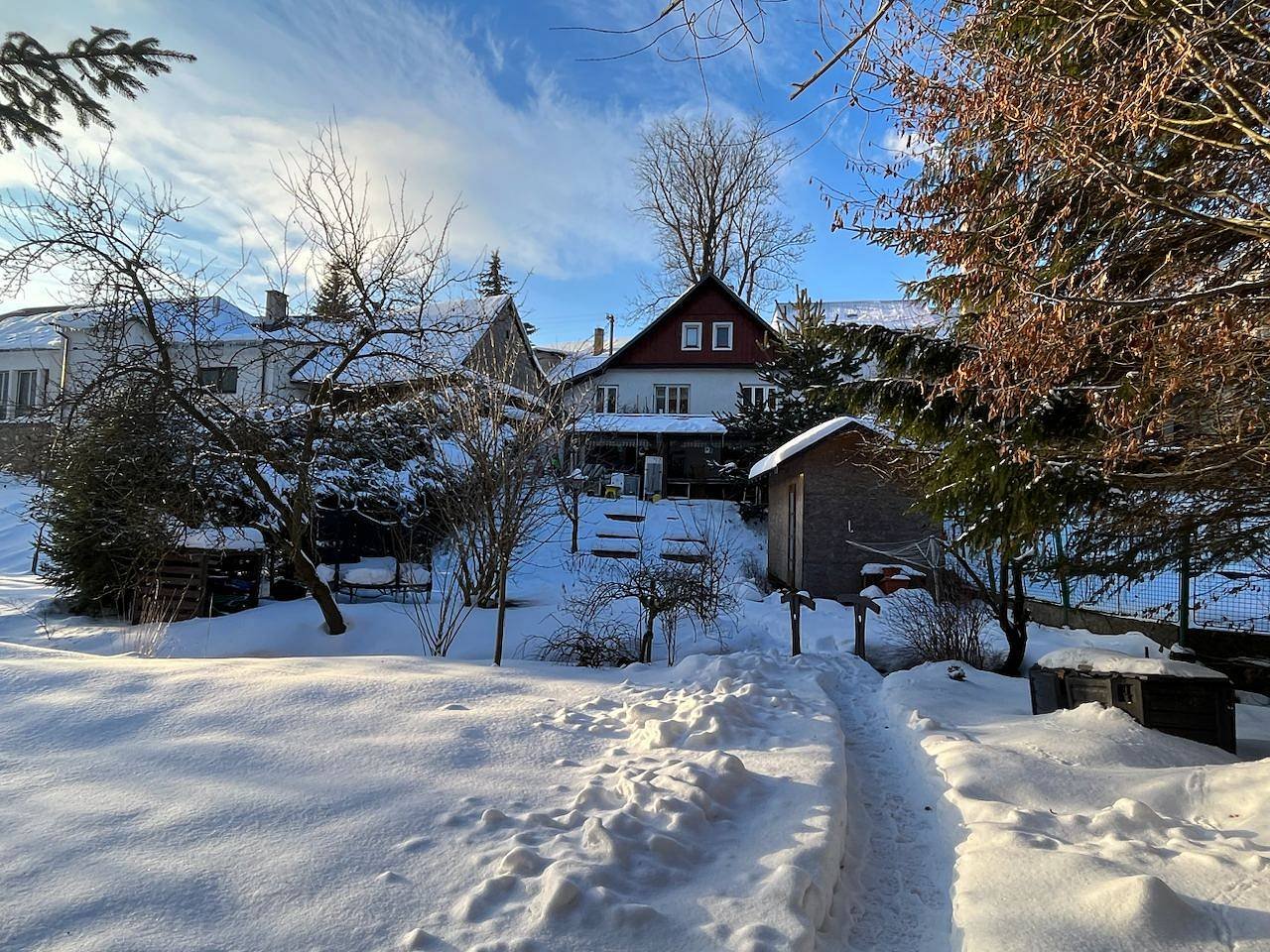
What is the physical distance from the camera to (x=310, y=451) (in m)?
9.87

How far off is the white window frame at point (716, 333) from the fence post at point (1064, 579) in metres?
21.6

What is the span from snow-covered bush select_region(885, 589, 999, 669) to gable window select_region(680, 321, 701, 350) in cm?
2297

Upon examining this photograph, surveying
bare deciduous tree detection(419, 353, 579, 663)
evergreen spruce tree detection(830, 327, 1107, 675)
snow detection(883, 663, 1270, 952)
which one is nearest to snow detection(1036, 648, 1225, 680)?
snow detection(883, 663, 1270, 952)

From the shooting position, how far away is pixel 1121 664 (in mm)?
5980

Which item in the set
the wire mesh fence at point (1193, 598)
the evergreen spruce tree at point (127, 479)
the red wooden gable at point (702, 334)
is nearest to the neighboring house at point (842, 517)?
the wire mesh fence at point (1193, 598)

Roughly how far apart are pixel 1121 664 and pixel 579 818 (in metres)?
4.87

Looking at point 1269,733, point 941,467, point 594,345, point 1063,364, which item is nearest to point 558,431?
point 941,467

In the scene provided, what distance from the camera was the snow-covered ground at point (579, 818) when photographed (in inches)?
105

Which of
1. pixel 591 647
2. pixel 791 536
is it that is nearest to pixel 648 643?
pixel 591 647

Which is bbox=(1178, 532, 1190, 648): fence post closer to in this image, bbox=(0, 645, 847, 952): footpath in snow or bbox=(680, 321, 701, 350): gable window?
bbox=(0, 645, 847, 952): footpath in snow

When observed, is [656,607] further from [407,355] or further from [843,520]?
[843,520]

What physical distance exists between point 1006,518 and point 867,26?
4773mm

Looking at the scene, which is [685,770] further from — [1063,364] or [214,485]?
[214,485]

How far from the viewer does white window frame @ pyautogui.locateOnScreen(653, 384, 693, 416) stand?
3198 cm
